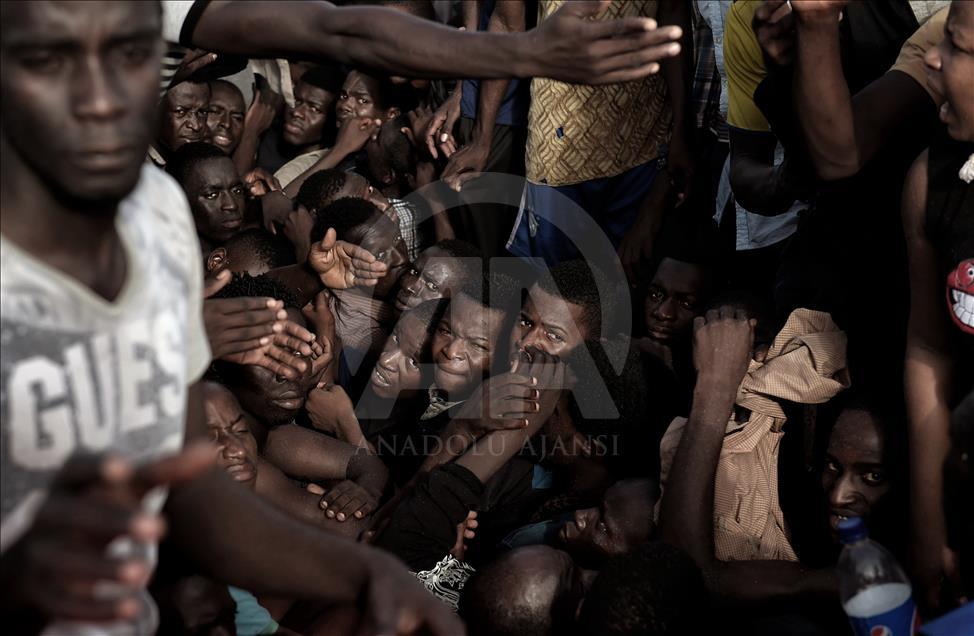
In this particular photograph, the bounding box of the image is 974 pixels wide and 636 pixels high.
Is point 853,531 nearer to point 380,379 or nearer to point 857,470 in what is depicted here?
point 857,470

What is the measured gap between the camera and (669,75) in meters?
4.60

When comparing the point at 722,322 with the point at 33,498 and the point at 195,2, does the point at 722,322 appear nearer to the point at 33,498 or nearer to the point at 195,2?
the point at 195,2

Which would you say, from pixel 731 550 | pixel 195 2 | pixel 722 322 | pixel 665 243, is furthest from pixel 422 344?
pixel 195 2

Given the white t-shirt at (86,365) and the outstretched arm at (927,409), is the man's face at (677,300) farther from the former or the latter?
the white t-shirt at (86,365)

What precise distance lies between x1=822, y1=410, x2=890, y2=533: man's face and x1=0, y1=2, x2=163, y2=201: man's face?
211 centimetres

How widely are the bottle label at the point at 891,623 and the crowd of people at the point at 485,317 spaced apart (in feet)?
0.75

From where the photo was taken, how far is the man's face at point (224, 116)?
575 centimetres

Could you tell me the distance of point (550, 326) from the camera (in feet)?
13.8

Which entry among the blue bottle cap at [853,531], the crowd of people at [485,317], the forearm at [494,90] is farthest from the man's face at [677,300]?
the blue bottle cap at [853,531]

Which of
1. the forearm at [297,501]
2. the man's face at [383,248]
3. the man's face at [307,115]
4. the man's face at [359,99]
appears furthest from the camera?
the man's face at [307,115]

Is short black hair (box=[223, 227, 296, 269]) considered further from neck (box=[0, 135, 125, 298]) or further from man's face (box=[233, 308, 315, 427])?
neck (box=[0, 135, 125, 298])

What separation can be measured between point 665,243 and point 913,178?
6.36 feet

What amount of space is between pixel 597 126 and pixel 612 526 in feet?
6.36

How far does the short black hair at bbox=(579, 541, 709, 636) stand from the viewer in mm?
2609
